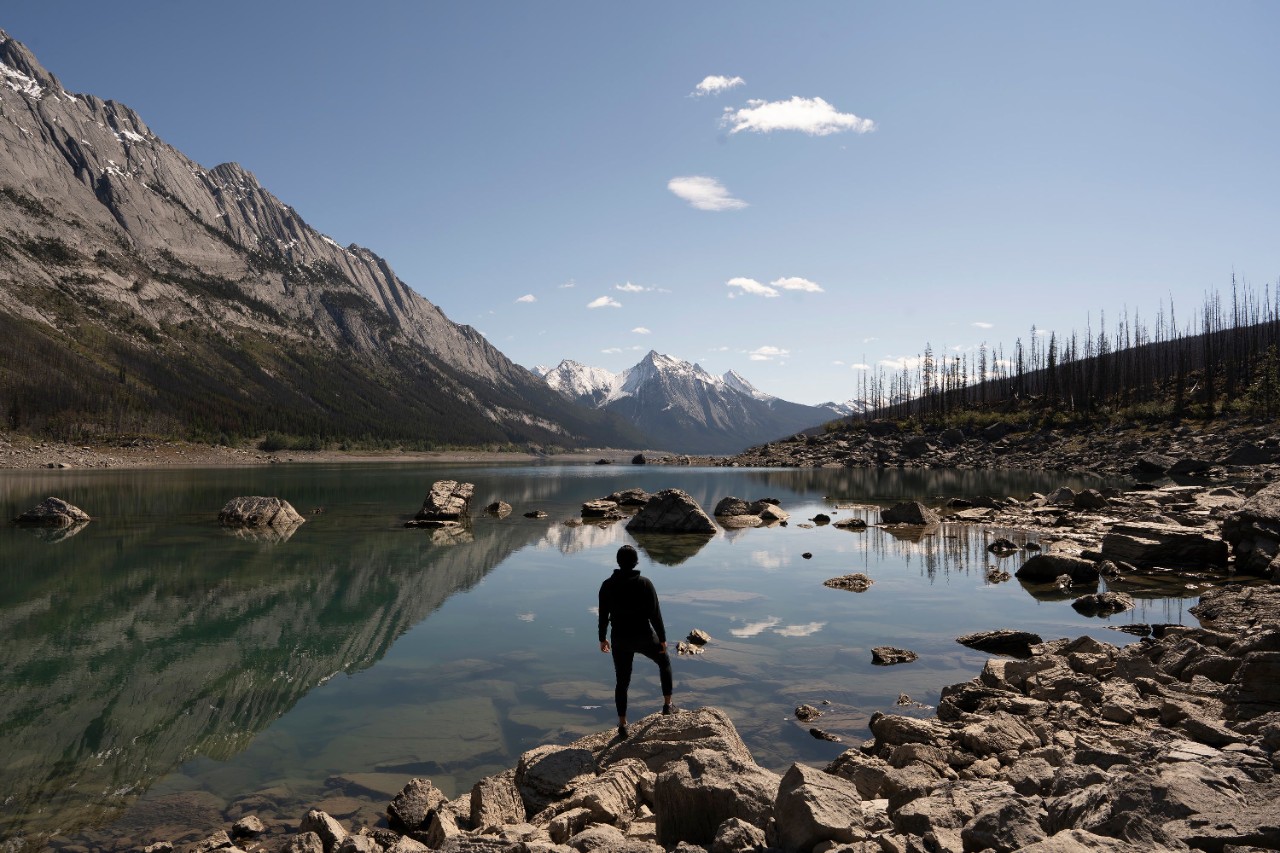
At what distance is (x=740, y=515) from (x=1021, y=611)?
1160 inches

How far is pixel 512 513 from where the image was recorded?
54906 mm

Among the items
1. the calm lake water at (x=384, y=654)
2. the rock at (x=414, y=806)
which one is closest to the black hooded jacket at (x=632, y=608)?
the calm lake water at (x=384, y=654)

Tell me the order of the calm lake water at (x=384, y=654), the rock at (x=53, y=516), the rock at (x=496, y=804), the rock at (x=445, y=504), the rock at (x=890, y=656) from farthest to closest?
1. the rock at (x=445, y=504)
2. the rock at (x=53, y=516)
3. the rock at (x=890, y=656)
4. the calm lake water at (x=384, y=654)
5. the rock at (x=496, y=804)

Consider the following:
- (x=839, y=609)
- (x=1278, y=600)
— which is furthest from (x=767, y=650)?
(x=1278, y=600)

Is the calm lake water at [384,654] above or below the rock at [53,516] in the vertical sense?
below

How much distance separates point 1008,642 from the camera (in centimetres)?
1747

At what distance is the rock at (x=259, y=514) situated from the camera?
4481 cm

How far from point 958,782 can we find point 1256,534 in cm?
2689

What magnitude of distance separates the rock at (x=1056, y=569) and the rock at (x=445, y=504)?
34.2 m

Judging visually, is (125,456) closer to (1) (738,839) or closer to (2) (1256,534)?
(1) (738,839)

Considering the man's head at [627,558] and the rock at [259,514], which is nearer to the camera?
the man's head at [627,558]

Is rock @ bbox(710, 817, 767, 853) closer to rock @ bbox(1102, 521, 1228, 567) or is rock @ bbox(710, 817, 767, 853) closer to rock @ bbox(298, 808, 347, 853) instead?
rock @ bbox(298, 808, 347, 853)

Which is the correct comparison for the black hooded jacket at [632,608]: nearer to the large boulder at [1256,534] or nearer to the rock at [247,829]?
the rock at [247,829]

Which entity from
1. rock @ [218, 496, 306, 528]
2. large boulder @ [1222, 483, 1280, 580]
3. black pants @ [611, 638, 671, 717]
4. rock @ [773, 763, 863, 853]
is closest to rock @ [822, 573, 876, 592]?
large boulder @ [1222, 483, 1280, 580]
